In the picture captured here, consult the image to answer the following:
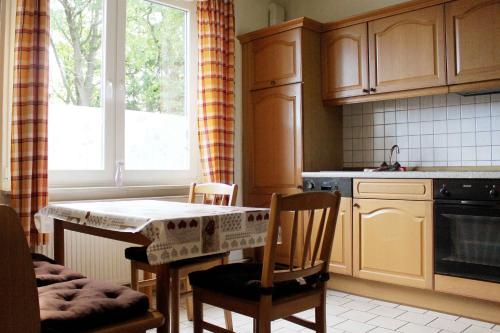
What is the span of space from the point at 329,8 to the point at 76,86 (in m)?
2.26

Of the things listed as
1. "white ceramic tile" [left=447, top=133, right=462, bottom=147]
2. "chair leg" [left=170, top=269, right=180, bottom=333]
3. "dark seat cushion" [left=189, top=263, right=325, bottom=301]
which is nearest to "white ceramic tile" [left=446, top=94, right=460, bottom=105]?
"white ceramic tile" [left=447, top=133, right=462, bottom=147]

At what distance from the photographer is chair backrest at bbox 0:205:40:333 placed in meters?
1.00

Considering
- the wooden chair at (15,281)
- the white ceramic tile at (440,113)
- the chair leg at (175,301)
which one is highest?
the white ceramic tile at (440,113)

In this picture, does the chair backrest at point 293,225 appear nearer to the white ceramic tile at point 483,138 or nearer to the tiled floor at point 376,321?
the tiled floor at point 376,321

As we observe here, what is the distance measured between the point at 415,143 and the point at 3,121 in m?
2.81

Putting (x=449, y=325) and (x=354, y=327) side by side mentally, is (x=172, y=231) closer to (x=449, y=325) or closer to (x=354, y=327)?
(x=354, y=327)

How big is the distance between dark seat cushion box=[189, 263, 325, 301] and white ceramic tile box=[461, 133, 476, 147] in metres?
2.01

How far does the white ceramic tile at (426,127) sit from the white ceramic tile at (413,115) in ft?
0.18

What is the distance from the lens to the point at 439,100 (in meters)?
3.29

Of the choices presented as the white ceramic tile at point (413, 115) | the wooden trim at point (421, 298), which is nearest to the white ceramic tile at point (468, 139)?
the white ceramic tile at point (413, 115)

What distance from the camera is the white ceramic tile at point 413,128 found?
134 inches

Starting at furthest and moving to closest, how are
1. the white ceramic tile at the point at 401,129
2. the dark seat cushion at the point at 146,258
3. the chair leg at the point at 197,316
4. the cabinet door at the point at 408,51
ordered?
the white ceramic tile at the point at 401,129 < the cabinet door at the point at 408,51 < the dark seat cushion at the point at 146,258 < the chair leg at the point at 197,316

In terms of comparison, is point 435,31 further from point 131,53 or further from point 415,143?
point 131,53

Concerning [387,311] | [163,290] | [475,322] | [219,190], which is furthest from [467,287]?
[163,290]
